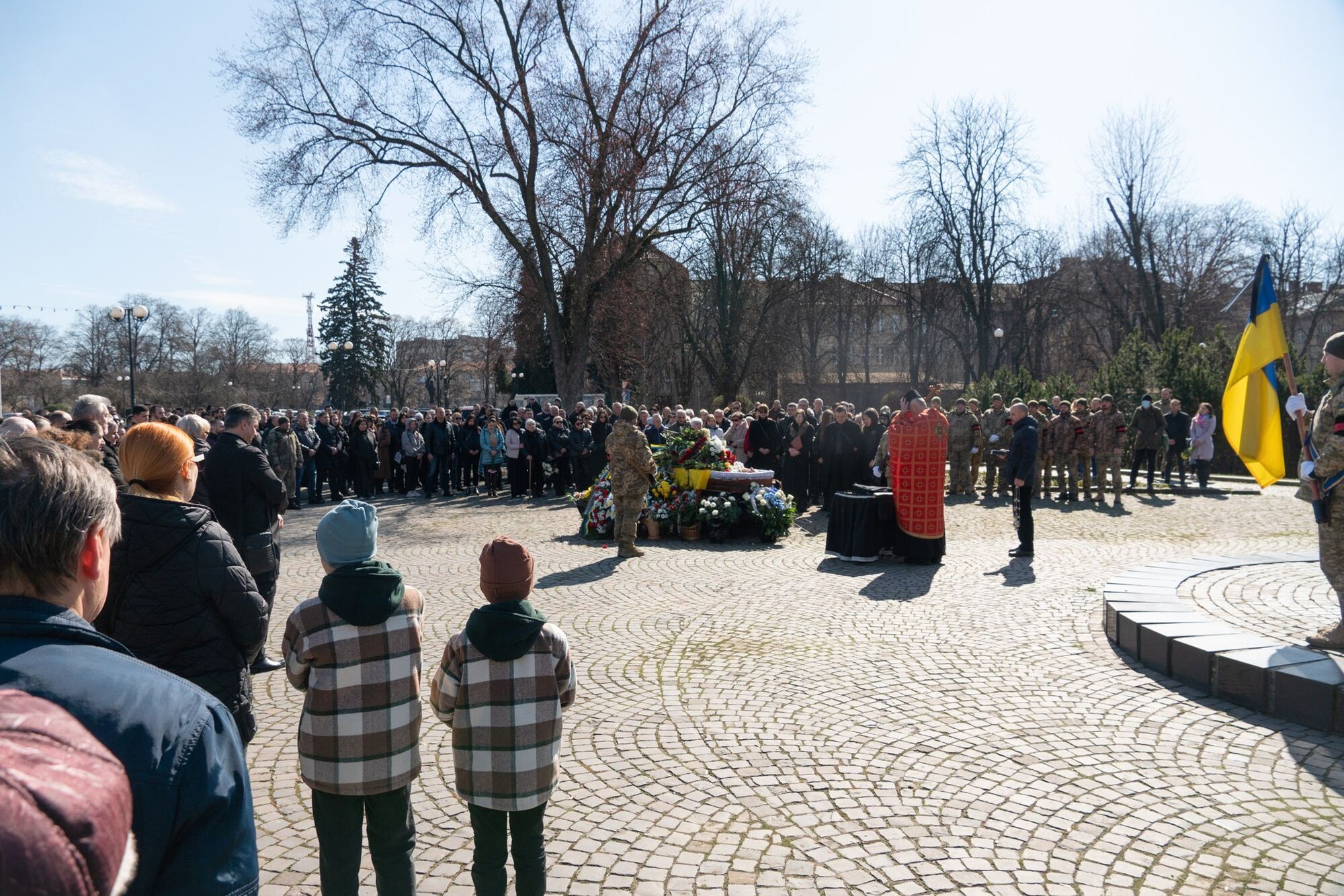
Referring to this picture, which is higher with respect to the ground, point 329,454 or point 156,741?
point 329,454

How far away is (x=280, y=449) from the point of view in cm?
1542

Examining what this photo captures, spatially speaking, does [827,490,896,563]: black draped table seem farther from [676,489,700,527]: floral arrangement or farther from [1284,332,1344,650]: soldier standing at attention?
[1284,332,1344,650]: soldier standing at attention

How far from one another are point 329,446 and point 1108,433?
51.2 ft

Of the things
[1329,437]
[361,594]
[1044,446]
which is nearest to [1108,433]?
[1044,446]

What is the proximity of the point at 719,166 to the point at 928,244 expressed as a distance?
68.6ft

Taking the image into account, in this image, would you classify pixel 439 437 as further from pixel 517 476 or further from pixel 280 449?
pixel 280 449

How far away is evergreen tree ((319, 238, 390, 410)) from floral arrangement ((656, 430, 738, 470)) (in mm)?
46155

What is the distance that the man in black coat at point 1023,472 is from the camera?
10.7 m

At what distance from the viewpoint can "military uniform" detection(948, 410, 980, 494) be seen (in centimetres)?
1777

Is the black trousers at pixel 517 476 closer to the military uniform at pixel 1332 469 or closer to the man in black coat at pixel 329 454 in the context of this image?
the man in black coat at pixel 329 454

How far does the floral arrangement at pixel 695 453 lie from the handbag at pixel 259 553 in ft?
24.9

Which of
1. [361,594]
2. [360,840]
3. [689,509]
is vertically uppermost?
[361,594]

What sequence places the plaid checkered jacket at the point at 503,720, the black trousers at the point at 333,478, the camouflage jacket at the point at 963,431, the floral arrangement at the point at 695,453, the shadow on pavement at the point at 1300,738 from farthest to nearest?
the black trousers at the point at 333,478
the camouflage jacket at the point at 963,431
the floral arrangement at the point at 695,453
the shadow on pavement at the point at 1300,738
the plaid checkered jacket at the point at 503,720

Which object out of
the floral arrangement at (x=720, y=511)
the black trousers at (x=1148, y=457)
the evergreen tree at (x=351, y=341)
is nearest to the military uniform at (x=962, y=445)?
the black trousers at (x=1148, y=457)
